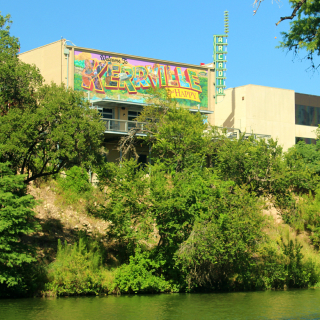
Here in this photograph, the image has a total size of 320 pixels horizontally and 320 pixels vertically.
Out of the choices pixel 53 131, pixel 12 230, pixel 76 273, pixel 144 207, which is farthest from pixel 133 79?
pixel 12 230

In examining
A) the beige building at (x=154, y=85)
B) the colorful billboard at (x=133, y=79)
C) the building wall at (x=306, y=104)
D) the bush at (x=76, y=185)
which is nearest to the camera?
the bush at (x=76, y=185)

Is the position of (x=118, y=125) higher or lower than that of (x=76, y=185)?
higher

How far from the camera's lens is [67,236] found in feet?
88.8

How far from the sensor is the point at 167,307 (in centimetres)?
2041

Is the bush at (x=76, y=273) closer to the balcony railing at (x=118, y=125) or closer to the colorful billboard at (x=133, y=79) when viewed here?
the balcony railing at (x=118, y=125)

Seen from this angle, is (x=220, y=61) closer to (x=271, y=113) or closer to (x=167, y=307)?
(x=271, y=113)

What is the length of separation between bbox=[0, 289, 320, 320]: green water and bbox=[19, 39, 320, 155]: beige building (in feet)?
50.0

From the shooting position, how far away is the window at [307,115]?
50125 millimetres

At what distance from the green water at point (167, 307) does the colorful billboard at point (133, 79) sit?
1804 cm

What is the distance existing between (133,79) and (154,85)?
1947 millimetres

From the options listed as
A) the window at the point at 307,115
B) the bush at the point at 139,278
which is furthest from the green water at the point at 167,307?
the window at the point at 307,115

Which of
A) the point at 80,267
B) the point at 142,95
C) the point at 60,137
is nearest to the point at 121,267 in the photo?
the point at 80,267

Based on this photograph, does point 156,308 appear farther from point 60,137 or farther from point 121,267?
point 60,137

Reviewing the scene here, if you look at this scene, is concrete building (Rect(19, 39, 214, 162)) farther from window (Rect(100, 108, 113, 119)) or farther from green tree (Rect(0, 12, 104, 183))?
green tree (Rect(0, 12, 104, 183))
